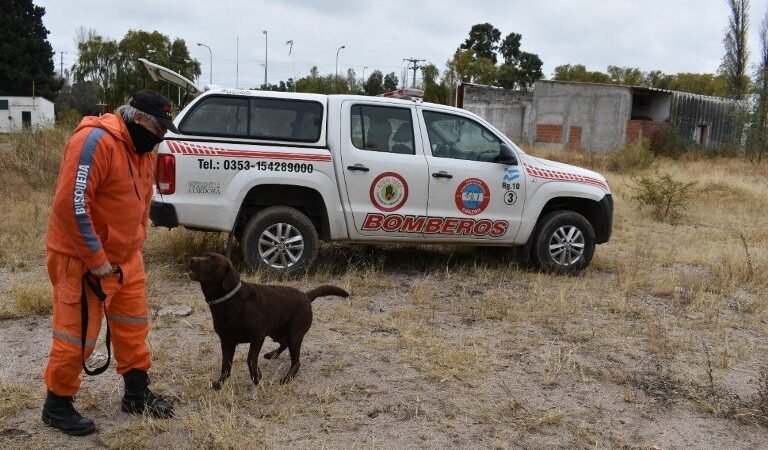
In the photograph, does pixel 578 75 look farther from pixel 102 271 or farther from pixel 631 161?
pixel 102 271

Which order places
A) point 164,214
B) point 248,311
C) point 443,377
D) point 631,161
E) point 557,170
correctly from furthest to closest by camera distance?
1. point 631,161
2. point 557,170
3. point 164,214
4. point 443,377
5. point 248,311

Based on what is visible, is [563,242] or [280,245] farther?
[563,242]

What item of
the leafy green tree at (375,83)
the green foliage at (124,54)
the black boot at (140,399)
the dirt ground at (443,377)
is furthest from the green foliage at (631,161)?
the green foliage at (124,54)

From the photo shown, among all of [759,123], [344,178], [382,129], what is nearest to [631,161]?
[759,123]

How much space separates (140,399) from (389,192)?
3674 millimetres

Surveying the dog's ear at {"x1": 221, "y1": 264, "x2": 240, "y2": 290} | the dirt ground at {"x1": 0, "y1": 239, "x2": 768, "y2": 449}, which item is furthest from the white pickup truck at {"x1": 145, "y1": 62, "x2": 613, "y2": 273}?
the dog's ear at {"x1": 221, "y1": 264, "x2": 240, "y2": 290}

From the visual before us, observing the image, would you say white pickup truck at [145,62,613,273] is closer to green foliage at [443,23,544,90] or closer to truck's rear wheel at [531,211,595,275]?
truck's rear wheel at [531,211,595,275]

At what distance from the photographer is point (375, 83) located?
57.1 metres

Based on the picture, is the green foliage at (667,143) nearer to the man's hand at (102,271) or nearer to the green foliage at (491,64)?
the green foliage at (491,64)

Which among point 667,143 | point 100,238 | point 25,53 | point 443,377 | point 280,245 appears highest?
point 25,53

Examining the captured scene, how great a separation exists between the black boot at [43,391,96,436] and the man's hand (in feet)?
2.33

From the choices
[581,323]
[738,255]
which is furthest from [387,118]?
[738,255]

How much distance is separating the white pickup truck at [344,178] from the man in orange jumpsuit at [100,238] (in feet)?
9.22

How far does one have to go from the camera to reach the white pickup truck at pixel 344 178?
6.42m
